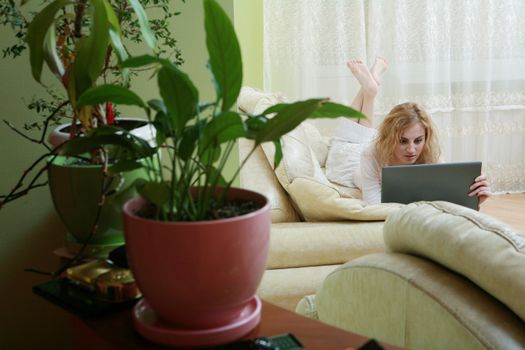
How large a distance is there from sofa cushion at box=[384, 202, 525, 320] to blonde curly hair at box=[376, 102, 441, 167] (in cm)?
163

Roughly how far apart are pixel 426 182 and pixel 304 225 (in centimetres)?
55

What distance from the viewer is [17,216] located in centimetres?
153

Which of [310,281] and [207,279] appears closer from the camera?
[207,279]

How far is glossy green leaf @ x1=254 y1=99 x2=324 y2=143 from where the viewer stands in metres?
0.77

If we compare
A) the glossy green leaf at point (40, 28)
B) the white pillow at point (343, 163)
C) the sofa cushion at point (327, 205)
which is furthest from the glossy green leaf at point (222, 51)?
the white pillow at point (343, 163)

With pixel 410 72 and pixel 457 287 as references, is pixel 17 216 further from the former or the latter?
pixel 410 72

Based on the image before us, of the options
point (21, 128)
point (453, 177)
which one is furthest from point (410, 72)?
point (21, 128)

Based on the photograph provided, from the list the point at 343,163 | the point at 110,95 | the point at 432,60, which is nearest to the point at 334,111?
the point at 110,95

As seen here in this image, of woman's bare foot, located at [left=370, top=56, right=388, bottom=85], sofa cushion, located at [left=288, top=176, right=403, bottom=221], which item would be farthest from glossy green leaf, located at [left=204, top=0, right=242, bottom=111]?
woman's bare foot, located at [left=370, top=56, right=388, bottom=85]

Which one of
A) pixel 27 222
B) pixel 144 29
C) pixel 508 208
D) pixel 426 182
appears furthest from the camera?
pixel 508 208

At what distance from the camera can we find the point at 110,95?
84 centimetres

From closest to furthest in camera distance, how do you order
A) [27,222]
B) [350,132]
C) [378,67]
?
[27,222]
[350,132]
[378,67]

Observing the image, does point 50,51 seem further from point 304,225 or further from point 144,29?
point 304,225

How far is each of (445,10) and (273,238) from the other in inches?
112
